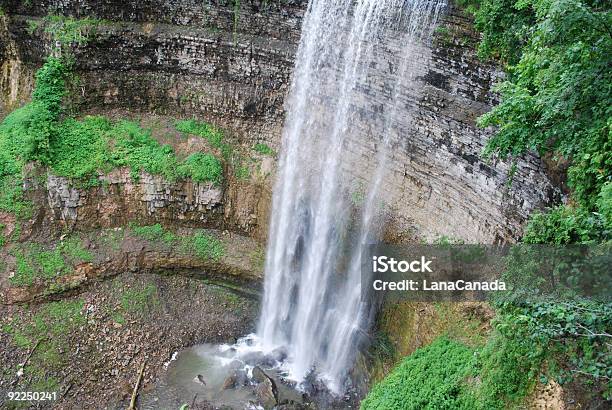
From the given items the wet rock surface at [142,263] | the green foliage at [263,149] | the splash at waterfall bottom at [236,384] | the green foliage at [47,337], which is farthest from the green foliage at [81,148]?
the splash at waterfall bottom at [236,384]

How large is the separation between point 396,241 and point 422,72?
4152mm

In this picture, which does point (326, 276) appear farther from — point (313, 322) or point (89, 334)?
point (89, 334)

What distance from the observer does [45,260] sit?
14859mm

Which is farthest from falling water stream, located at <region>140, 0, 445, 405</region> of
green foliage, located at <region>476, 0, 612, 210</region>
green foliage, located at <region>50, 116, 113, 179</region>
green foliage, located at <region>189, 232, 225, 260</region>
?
green foliage, located at <region>50, 116, 113, 179</region>

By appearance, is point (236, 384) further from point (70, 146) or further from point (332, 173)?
point (70, 146)

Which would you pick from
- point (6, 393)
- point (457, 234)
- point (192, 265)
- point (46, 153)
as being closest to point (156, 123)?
point (46, 153)

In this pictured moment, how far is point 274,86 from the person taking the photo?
52.8 feet

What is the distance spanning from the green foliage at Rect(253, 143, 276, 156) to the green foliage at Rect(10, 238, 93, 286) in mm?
5903

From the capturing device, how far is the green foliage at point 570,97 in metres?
6.58

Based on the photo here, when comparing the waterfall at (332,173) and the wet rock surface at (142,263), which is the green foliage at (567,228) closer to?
the waterfall at (332,173)

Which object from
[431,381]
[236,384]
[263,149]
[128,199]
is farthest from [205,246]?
[431,381]

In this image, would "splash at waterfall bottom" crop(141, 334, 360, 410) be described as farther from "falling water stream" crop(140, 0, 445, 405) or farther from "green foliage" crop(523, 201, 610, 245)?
"green foliage" crop(523, 201, 610, 245)

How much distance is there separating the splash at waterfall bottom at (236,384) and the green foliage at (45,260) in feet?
13.2

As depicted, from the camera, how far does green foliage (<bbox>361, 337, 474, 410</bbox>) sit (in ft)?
29.0
